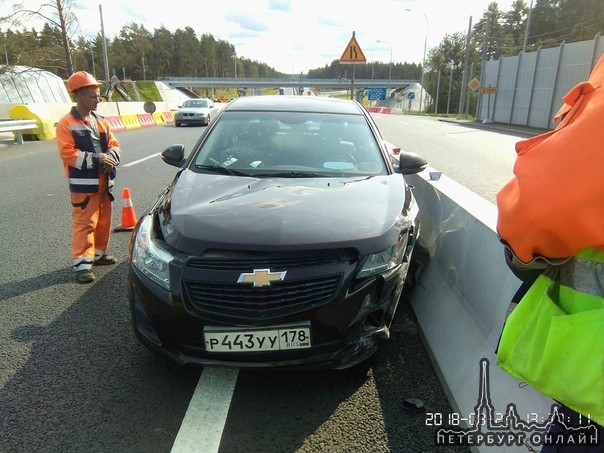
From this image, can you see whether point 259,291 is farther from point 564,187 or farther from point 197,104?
point 197,104

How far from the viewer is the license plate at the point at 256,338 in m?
2.40

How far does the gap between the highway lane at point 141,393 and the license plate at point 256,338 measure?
1.13 feet

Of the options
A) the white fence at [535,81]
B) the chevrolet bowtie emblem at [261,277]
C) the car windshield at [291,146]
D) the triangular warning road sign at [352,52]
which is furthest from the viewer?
the white fence at [535,81]

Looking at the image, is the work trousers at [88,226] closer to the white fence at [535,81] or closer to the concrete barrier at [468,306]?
the concrete barrier at [468,306]

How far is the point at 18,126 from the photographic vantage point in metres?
14.5

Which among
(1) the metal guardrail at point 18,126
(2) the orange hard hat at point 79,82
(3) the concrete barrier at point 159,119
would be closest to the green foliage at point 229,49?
(3) the concrete barrier at point 159,119

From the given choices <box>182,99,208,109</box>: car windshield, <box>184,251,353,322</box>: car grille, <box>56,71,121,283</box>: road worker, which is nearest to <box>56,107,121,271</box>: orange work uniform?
<box>56,71,121,283</box>: road worker

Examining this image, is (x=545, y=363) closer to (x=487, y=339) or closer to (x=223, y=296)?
(x=487, y=339)

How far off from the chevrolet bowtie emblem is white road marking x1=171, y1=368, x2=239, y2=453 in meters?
0.70

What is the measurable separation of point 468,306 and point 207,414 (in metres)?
1.59

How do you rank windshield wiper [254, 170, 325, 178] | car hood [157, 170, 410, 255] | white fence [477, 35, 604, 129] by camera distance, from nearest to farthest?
car hood [157, 170, 410, 255]
windshield wiper [254, 170, 325, 178]
white fence [477, 35, 604, 129]

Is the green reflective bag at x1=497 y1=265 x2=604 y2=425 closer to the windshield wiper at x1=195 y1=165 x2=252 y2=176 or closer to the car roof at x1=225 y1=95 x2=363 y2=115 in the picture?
the windshield wiper at x1=195 y1=165 x2=252 y2=176

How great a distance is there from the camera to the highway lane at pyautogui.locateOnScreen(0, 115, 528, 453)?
2.25 m

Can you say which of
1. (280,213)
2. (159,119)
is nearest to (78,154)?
(280,213)
